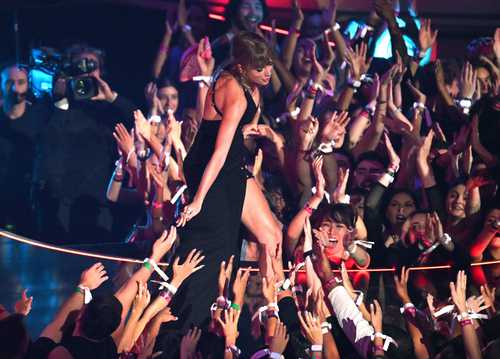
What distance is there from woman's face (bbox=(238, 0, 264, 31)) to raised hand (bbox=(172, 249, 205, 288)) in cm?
258

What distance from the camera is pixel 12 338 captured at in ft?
10.3

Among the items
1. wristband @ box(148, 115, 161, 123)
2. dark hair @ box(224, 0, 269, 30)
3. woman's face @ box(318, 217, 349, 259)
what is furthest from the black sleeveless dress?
dark hair @ box(224, 0, 269, 30)

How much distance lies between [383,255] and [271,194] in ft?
2.12

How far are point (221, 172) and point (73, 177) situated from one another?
2.01m

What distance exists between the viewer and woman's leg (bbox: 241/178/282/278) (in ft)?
14.6

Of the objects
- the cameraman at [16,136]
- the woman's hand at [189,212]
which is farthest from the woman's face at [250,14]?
the woman's hand at [189,212]

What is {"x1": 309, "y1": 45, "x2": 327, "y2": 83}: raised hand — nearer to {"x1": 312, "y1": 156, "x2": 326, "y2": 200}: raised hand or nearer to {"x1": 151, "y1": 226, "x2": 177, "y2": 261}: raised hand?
{"x1": 312, "y1": 156, "x2": 326, "y2": 200}: raised hand

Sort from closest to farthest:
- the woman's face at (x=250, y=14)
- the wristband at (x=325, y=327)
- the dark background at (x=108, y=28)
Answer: the wristband at (x=325, y=327) → the woman's face at (x=250, y=14) → the dark background at (x=108, y=28)

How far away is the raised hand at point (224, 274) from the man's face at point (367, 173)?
1.36 meters

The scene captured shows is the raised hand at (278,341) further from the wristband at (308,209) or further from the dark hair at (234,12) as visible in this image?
the dark hair at (234,12)

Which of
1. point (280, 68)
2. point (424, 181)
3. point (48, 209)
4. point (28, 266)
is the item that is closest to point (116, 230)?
point (48, 209)

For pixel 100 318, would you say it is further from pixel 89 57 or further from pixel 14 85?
pixel 89 57

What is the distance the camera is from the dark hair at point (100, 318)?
355 cm

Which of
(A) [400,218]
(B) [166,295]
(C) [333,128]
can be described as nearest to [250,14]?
(C) [333,128]
